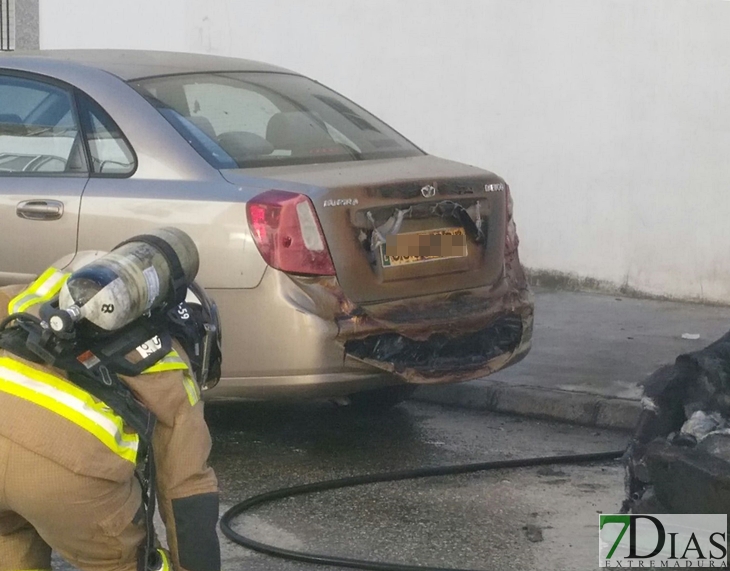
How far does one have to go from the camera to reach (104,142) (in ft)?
16.5

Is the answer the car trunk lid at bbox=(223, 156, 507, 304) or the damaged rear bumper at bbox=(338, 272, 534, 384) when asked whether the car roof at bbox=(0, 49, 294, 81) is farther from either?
the damaged rear bumper at bbox=(338, 272, 534, 384)

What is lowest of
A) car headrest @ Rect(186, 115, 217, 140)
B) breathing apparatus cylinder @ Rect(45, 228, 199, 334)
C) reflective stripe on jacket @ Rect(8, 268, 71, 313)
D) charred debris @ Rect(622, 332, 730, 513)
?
charred debris @ Rect(622, 332, 730, 513)

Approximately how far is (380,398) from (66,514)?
3328 mm

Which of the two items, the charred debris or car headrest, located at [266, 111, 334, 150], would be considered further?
car headrest, located at [266, 111, 334, 150]

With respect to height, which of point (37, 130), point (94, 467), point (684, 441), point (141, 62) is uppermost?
point (141, 62)

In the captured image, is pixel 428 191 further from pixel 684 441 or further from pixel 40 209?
pixel 40 209

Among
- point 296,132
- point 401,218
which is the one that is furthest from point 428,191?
point 296,132

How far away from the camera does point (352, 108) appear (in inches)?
A: 228

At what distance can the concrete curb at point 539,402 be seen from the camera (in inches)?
225

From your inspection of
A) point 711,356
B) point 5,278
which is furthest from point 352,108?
point 711,356

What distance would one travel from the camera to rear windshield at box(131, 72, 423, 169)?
16.3 ft

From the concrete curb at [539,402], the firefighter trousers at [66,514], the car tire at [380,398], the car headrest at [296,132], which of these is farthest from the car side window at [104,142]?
the firefighter trousers at [66,514]

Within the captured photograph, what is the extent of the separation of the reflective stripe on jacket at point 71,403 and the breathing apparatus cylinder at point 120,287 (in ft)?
0.57

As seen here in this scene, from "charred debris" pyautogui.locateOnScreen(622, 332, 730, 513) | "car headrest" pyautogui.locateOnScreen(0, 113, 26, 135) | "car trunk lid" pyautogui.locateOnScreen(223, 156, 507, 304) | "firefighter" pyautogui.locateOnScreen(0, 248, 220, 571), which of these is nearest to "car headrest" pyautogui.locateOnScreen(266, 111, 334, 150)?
"car trunk lid" pyautogui.locateOnScreen(223, 156, 507, 304)
